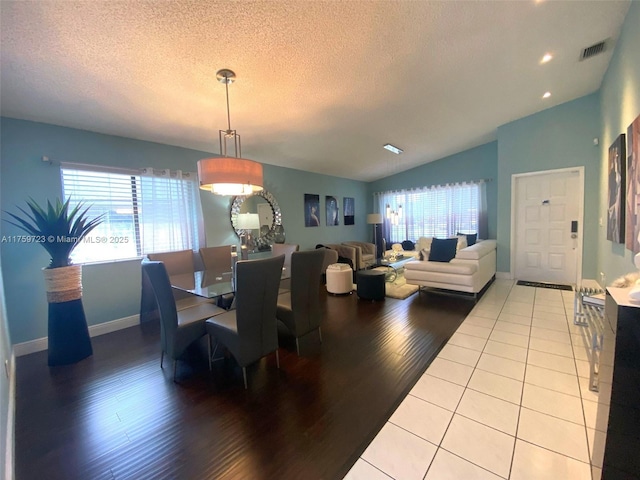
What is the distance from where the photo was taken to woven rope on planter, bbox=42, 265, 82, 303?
2.48 m

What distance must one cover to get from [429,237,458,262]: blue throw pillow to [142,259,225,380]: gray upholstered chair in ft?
11.4

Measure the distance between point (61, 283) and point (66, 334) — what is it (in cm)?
50

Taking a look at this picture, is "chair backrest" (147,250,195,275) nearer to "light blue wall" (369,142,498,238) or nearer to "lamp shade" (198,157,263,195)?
"lamp shade" (198,157,263,195)

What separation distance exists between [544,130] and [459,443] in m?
5.40

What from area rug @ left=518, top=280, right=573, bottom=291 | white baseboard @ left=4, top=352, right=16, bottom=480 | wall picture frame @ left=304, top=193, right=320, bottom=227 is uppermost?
wall picture frame @ left=304, top=193, right=320, bottom=227

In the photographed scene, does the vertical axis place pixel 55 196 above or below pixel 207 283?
above

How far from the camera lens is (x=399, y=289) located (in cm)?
459

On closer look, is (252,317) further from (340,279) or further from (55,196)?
(55,196)

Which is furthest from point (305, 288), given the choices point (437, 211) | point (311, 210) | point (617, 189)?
point (437, 211)

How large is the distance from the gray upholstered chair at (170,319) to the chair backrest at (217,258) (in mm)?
1275

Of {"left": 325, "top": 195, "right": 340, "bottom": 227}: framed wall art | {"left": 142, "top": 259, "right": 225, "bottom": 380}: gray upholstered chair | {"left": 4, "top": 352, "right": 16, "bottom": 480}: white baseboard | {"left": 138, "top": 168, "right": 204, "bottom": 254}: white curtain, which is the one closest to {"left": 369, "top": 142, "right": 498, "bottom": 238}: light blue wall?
{"left": 325, "top": 195, "right": 340, "bottom": 227}: framed wall art

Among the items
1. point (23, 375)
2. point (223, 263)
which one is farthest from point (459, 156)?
point (23, 375)

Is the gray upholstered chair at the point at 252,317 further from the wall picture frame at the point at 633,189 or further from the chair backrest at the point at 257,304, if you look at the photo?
the wall picture frame at the point at 633,189

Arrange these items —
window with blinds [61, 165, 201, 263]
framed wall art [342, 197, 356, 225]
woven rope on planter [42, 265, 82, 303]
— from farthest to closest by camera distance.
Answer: framed wall art [342, 197, 356, 225]
window with blinds [61, 165, 201, 263]
woven rope on planter [42, 265, 82, 303]
